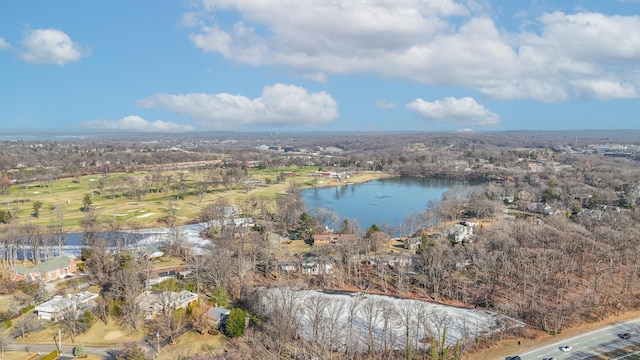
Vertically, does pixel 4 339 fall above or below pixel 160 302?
below

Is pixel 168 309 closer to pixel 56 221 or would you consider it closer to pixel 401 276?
pixel 401 276

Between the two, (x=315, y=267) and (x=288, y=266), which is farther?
(x=288, y=266)

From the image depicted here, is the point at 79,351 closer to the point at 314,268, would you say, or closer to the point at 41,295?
the point at 41,295

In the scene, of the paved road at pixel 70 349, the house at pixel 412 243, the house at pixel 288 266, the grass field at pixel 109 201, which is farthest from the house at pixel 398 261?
the grass field at pixel 109 201

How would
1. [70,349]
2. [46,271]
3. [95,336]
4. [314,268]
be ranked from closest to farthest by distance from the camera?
[70,349]
[95,336]
[46,271]
[314,268]

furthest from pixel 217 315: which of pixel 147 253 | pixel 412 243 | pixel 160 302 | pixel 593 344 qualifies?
pixel 412 243

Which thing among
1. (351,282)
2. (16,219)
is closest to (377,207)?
(351,282)
